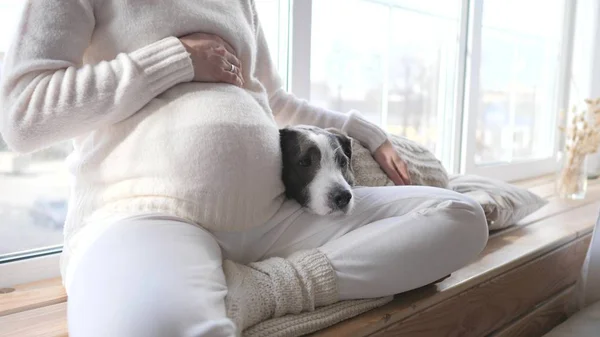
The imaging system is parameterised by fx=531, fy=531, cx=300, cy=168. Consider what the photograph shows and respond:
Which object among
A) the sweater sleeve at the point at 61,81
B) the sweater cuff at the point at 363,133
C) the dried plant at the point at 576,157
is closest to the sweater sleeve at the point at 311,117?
the sweater cuff at the point at 363,133

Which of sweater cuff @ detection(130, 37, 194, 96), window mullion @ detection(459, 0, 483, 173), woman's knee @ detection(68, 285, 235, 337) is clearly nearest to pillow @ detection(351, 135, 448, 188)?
sweater cuff @ detection(130, 37, 194, 96)

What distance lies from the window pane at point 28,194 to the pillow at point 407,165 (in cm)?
63

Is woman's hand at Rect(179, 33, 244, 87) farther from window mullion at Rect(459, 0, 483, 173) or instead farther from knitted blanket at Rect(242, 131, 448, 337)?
window mullion at Rect(459, 0, 483, 173)

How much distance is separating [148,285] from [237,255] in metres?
0.26

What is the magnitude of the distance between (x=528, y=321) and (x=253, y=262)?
0.80 meters

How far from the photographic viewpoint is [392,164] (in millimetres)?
1185

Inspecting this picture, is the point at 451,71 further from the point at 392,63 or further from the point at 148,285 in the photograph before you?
the point at 148,285

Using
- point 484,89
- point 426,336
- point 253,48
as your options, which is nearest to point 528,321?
point 426,336

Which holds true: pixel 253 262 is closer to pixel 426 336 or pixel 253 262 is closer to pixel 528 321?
pixel 426 336

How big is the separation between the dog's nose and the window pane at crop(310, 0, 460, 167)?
0.76 metres

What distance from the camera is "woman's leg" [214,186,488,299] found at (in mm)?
824

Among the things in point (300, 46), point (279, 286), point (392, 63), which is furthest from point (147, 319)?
point (392, 63)

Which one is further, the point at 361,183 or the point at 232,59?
the point at 361,183

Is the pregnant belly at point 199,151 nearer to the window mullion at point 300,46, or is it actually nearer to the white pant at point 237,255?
the white pant at point 237,255
